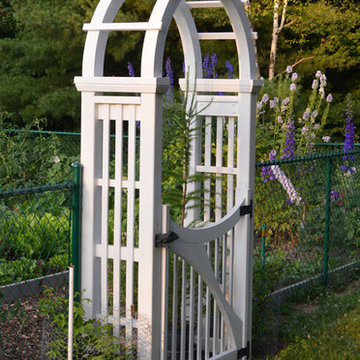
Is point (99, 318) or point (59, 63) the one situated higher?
point (59, 63)

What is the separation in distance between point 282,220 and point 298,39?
39.0ft

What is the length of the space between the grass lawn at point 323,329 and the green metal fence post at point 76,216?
63.7 inches

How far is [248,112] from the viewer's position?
4.51 m

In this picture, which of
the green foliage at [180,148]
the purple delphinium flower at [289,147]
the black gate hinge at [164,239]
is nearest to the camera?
the black gate hinge at [164,239]

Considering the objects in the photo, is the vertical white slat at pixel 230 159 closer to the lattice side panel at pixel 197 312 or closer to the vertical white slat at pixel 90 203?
the lattice side panel at pixel 197 312

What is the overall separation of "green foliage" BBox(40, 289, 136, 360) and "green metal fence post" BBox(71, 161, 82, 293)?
0.18m

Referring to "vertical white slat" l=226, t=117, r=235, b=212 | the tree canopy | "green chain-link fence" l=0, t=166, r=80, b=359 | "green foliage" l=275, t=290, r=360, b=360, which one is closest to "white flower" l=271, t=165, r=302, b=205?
"green foliage" l=275, t=290, r=360, b=360

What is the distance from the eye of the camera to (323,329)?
5359 mm

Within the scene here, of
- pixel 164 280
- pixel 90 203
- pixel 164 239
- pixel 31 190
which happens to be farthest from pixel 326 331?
pixel 31 190

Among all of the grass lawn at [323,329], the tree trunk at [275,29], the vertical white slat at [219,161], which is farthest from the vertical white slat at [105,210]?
the tree trunk at [275,29]

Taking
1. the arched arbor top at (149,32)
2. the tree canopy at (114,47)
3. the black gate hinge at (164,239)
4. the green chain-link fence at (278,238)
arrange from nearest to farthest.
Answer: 1. the arched arbor top at (149,32)
2. the black gate hinge at (164,239)
3. the green chain-link fence at (278,238)
4. the tree canopy at (114,47)

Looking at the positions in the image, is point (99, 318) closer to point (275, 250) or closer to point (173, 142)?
point (173, 142)

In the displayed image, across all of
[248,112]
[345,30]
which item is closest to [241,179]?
[248,112]

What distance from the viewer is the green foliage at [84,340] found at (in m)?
3.62
